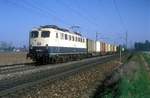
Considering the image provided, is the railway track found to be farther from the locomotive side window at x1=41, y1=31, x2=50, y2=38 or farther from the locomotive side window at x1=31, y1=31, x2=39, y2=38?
the locomotive side window at x1=31, y1=31, x2=39, y2=38

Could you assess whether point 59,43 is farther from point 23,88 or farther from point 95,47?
point 95,47

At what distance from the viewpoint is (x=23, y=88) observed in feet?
54.2

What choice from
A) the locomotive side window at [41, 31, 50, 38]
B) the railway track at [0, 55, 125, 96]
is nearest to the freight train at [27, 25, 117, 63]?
the locomotive side window at [41, 31, 50, 38]

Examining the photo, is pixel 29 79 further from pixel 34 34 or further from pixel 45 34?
pixel 34 34

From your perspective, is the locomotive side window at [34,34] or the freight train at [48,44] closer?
Result: the freight train at [48,44]

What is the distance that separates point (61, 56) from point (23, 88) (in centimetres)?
2273

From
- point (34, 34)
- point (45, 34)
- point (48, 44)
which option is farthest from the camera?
point (34, 34)

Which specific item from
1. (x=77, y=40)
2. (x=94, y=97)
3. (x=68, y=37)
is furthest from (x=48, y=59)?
(x=94, y=97)

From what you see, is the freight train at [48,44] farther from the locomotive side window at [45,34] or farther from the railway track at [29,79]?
the railway track at [29,79]

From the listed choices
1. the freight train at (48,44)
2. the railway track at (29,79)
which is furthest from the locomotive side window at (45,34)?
the railway track at (29,79)

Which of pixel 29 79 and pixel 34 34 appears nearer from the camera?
pixel 29 79

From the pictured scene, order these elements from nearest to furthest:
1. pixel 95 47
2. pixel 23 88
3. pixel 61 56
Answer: pixel 23 88 → pixel 61 56 → pixel 95 47

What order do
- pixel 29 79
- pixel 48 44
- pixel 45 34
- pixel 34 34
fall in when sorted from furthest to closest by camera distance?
pixel 34 34
pixel 45 34
pixel 48 44
pixel 29 79

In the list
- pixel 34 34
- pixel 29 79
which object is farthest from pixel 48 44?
pixel 29 79
